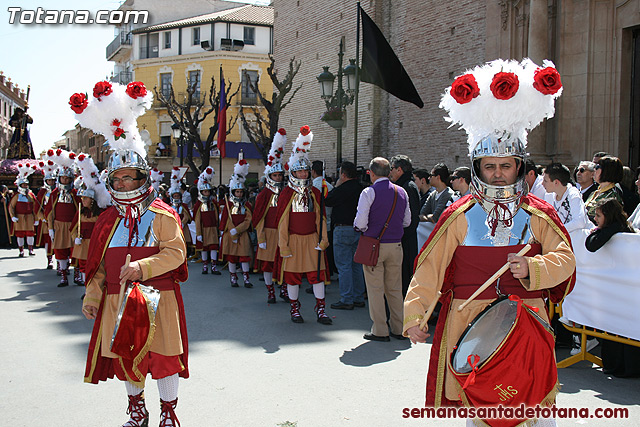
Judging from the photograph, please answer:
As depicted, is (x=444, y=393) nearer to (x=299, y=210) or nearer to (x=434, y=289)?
(x=434, y=289)

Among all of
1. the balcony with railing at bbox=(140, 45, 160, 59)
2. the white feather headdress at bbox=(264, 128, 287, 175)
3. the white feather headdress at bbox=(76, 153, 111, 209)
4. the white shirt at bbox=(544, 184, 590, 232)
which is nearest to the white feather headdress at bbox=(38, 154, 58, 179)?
the white feather headdress at bbox=(76, 153, 111, 209)

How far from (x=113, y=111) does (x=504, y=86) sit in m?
2.92

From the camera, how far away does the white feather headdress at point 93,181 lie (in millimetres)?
8734

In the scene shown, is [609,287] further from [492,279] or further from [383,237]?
[492,279]

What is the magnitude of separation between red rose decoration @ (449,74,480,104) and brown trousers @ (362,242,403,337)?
400cm

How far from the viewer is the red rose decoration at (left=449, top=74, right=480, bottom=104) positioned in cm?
333

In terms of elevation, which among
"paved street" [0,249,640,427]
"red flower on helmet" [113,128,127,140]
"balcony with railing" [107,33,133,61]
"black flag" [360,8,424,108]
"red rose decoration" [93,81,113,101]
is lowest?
"paved street" [0,249,640,427]

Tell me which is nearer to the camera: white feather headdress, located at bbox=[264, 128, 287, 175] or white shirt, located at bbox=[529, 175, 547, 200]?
white shirt, located at bbox=[529, 175, 547, 200]

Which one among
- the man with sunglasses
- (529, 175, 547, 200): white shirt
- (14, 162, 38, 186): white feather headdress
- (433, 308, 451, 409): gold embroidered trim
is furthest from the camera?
(14, 162, 38, 186): white feather headdress

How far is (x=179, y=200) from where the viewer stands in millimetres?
14695

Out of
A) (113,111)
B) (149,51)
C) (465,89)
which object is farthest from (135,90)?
(149,51)

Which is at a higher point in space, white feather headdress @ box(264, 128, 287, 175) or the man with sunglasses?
white feather headdress @ box(264, 128, 287, 175)

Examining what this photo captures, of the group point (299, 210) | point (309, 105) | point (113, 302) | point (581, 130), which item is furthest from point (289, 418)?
point (309, 105)

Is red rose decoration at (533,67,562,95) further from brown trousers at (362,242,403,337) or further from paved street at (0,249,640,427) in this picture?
brown trousers at (362,242,403,337)
